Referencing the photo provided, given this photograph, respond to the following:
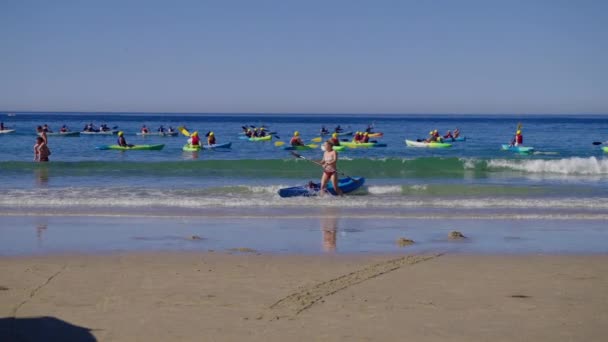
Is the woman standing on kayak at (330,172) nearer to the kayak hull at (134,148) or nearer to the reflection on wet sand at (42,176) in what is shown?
the reflection on wet sand at (42,176)

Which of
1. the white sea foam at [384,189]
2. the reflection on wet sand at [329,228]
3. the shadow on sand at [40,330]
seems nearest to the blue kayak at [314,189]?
the white sea foam at [384,189]

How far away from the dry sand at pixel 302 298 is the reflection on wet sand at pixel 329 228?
909mm

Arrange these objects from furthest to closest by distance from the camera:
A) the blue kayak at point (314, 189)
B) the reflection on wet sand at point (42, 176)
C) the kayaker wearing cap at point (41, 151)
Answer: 1. the kayaker wearing cap at point (41, 151)
2. the reflection on wet sand at point (42, 176)
3. the blue kayak at point (314, 189)

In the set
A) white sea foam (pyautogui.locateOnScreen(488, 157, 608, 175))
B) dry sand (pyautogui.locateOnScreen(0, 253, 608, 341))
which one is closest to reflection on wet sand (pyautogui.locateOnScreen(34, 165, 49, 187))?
dry sand (pyautogui.locateOnScreen(0, 253, 608, 341))

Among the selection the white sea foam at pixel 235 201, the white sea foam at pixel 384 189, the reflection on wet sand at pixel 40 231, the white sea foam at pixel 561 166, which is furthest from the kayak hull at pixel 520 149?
the reflection on wet sand at pixel 40 231

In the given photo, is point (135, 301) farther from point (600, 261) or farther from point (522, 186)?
point (522, 186)

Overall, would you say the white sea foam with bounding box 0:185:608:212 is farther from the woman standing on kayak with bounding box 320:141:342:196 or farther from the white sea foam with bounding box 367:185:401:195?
the white sea foam with bounding box 367:185:401:195

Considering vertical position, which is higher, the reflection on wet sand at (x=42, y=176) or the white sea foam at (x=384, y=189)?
the white sea foam at (x=384, y=189)

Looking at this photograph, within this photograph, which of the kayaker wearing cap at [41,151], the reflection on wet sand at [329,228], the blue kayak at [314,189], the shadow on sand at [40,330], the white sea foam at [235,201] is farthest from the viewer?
the kayaker wearing cap at [41,151]

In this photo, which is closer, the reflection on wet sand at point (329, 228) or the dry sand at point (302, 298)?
the dry sand at point (302, 298)

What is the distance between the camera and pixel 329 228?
38.1 feet

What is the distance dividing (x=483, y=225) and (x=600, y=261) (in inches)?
126

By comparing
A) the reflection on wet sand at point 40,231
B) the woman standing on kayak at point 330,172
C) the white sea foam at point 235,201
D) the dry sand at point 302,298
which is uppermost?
the woman standing on kayak at point 330,172

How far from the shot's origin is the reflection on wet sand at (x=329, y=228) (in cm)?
995
